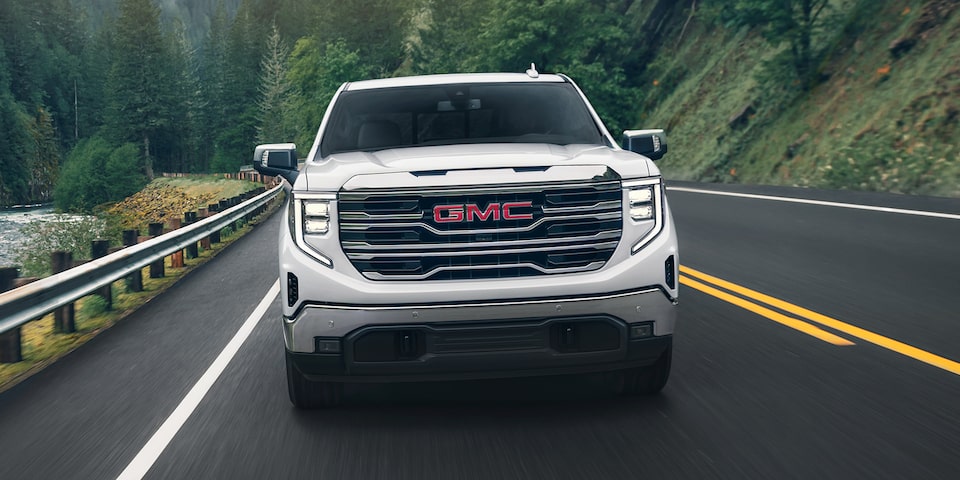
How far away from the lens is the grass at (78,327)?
7.80 metres

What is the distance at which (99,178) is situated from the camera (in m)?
91.6

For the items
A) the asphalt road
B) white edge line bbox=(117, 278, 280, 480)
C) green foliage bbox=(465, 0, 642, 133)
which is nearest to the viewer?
the asphalt road

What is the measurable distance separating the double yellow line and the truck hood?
2.45 m

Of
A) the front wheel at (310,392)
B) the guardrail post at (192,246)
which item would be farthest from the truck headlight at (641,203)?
the guardrail post at (192,246)

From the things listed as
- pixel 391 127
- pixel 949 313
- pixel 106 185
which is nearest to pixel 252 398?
pixel 391 127

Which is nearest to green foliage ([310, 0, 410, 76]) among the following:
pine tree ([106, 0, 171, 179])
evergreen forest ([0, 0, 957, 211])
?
evergreen forest ([0, 0, 957, 211])

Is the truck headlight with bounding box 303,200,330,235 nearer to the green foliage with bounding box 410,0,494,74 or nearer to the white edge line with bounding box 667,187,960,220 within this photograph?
the white edge line with bounding box 667,187,960,220

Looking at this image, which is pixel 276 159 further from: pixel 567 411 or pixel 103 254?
pixel 103 254

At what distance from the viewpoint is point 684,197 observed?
22406 millimetres

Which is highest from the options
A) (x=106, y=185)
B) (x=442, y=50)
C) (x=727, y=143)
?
(x=442, y=50)

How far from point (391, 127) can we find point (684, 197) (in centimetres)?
1628

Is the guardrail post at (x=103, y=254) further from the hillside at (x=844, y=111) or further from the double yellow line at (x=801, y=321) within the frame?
the hillside at (x=844, y=111)

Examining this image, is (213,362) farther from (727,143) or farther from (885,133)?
(727,143)

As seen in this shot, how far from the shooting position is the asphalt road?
477 centimetres
